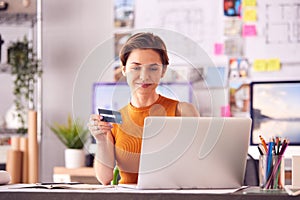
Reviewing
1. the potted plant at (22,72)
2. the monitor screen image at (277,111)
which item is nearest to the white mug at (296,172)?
the monitor screen image at (277,111)

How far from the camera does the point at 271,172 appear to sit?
190 centimetres

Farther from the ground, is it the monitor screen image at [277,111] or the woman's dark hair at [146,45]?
the woman's dark hair at [146,45]

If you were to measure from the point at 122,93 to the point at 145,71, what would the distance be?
11cm

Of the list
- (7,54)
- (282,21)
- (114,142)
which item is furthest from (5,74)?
(114,142)

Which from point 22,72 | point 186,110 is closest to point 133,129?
point 186,110

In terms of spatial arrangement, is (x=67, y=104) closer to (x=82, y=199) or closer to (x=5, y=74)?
(x=5, y=74)

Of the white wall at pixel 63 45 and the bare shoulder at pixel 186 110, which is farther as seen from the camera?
the white wall at pixel 63 45

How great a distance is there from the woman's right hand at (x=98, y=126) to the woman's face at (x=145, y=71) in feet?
0.44

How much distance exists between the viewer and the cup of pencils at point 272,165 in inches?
74.4

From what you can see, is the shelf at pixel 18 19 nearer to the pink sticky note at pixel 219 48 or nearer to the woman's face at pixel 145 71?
the pink sticky note at pixel 219 48

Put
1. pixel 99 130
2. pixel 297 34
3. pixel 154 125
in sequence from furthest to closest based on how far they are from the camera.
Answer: pixel 297 34, pixel 99 130, pixel 154 125

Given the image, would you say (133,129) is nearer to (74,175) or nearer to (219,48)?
(74,175)

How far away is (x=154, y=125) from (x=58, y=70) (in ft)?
9.04

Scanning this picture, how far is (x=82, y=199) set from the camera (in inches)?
65.4
